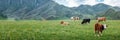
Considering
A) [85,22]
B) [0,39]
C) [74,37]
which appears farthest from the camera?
[85,22]

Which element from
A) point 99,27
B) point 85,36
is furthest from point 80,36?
point 99,27

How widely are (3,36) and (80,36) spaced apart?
244 inches

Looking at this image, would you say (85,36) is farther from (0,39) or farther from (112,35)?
(0,39)

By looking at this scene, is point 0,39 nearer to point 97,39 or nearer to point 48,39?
point 48,39

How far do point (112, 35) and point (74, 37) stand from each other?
3.46m

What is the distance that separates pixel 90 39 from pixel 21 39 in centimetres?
535

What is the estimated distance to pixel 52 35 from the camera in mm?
21719

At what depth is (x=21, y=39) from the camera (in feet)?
66.1

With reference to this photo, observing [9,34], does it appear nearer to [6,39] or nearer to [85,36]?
[6,39]

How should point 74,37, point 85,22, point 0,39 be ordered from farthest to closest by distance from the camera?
point 85,22
point 74,37
point 0,39

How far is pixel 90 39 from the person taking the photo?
20.5 meters

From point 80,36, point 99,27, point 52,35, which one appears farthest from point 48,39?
point 99,27

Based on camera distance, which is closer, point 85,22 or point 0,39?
point 0,39

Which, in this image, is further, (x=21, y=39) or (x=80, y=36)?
(x=80, y=36)
